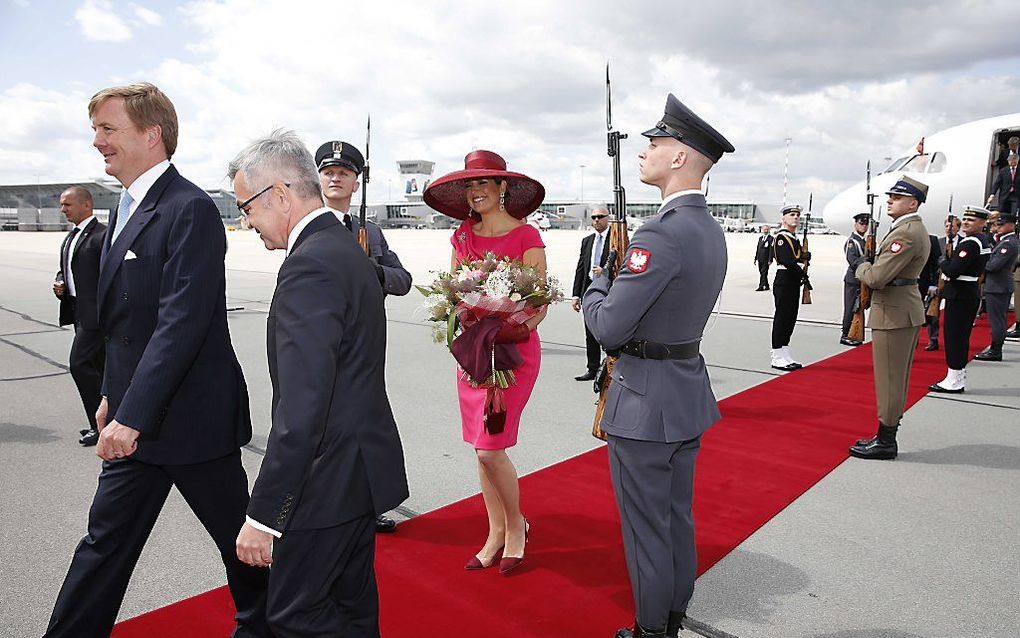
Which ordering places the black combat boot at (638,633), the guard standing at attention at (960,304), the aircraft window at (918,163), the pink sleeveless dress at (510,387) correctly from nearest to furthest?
the black combat boot at (638,633) → the pink sleeveless dress at (510,387) → the guard standing at attention at (960,304) → the aircraft window at (918,163)

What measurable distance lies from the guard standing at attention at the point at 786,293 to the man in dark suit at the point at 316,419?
6984 mm

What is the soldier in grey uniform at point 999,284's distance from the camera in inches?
350

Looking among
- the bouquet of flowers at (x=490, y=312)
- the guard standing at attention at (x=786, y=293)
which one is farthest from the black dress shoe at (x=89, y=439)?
the guard standing at attention at (x=786, y=293)

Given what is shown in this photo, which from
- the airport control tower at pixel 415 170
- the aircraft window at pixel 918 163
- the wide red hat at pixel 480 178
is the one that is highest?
the airport control tower at pixel 415 170

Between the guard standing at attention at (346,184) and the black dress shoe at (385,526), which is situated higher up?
the guard standing at attention at (346,184)

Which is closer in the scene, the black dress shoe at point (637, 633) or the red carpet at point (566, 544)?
the black dress shoe at point (637, 633)

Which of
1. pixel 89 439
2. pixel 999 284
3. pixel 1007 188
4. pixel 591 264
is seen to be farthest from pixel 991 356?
pixel 89 439

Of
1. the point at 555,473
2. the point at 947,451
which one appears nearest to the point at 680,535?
the point at 555,473

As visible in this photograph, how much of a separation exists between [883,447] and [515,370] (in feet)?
10.5

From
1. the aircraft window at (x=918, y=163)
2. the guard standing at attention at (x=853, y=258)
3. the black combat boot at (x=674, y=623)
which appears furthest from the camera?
the aircraft window at (x=918, y=163)

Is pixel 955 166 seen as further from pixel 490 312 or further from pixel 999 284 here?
pixel 490 312

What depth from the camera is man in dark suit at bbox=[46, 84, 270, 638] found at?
218 cm

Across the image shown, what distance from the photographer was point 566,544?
352 cm

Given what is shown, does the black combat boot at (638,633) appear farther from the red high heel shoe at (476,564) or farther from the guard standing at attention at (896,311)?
the guard standing at attention at (896,311)
